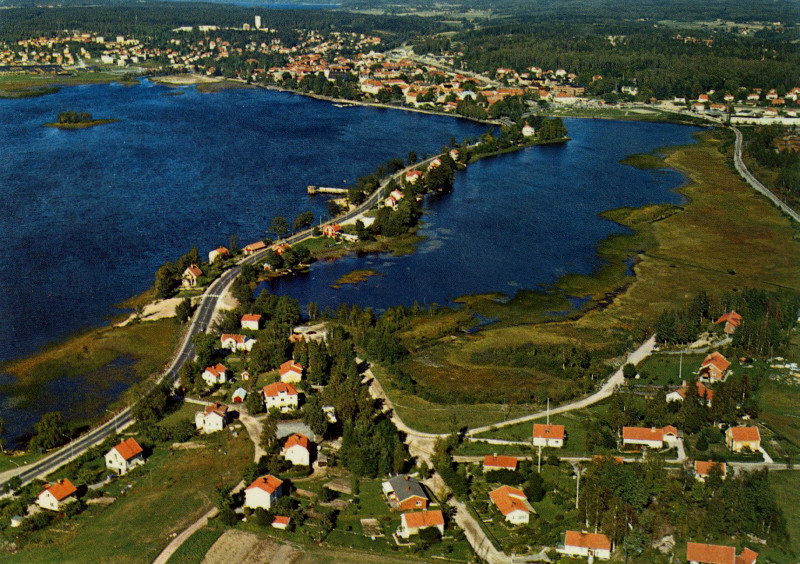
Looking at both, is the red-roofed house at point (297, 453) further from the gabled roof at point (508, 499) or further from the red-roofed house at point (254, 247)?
the red-roofed house at point (254, 247)

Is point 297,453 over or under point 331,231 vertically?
under

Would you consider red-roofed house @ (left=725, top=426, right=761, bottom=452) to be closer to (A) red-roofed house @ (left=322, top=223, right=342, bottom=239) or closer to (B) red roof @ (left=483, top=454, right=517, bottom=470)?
(B) red roof @ (left=483, top=454, right=517, bottom=470)

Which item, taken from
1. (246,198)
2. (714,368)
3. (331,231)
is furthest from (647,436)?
(246,198)

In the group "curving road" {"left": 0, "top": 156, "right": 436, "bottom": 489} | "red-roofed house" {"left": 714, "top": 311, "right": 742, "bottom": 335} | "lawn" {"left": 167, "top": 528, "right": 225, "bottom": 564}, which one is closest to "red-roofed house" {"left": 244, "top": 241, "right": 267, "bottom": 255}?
"curving road" {"left": 0, "top": 156, "right": 436, "bottom": 489}

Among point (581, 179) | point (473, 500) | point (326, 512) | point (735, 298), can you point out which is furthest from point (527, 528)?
point (581, 179)

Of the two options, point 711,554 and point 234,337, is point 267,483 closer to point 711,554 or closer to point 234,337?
point 711,554

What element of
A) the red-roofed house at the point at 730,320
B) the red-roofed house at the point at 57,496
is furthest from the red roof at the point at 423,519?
the red-roofed house at the point at 730,320
